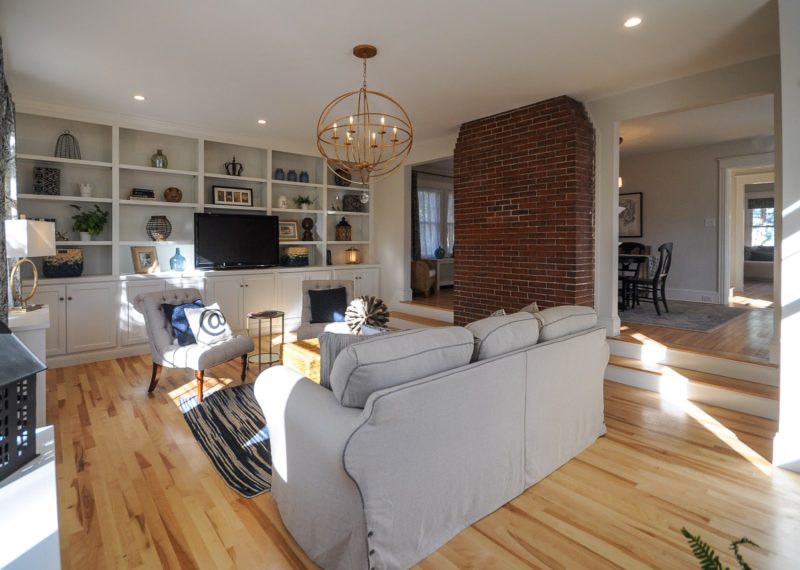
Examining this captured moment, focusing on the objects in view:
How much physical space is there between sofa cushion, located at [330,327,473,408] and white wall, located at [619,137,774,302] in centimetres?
655

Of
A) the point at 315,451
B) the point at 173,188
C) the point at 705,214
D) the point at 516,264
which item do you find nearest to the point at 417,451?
the point at 315,451

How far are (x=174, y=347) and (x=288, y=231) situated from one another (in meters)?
3.16

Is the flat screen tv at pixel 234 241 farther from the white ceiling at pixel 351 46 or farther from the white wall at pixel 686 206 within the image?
the white wall at pixel 686 206

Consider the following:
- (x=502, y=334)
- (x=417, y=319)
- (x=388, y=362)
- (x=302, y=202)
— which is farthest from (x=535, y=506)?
(x=302, y=202)

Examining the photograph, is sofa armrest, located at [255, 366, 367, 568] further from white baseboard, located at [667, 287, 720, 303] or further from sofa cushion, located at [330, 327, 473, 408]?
white baseboard, located at [667, 287, 720, 303]

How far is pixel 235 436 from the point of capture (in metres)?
2.99

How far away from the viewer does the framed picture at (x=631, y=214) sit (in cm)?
757

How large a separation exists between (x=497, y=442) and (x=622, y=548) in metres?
0.65

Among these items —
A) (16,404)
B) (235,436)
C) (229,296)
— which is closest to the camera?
(16,404)

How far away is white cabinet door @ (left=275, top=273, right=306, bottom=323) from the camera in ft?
20.0

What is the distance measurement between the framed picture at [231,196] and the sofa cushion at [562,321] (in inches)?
182

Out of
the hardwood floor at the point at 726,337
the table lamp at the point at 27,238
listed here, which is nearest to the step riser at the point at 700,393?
the hardwood floor at the point at 726,337

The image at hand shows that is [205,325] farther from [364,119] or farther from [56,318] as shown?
[364,119]

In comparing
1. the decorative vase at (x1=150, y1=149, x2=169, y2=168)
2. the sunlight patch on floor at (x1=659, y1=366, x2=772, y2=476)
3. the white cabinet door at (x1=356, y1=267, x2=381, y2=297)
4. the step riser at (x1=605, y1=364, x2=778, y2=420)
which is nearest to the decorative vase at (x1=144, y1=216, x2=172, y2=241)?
the decorative vase at (x1=150, y1=149, x2=169, y2=168)
